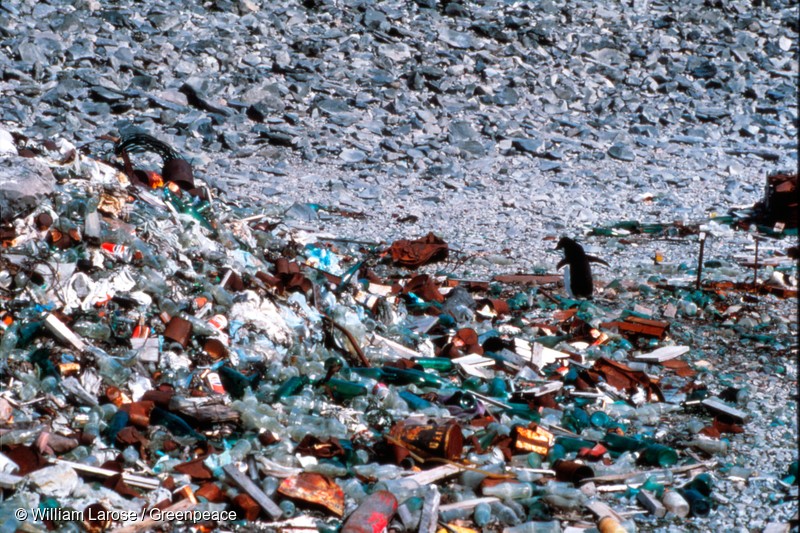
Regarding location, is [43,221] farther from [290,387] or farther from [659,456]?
[659,456]

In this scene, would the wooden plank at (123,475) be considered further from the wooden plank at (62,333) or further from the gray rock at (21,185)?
the gray rock at (21,185)

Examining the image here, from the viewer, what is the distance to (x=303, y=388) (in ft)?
14.9

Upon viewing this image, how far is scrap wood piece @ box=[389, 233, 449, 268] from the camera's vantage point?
25.5 feet

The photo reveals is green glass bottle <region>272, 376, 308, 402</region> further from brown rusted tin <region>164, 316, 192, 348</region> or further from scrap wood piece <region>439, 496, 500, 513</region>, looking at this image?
scrap wood piece <region>439, 496, 500, 513</region>

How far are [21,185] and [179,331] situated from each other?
4.55ft

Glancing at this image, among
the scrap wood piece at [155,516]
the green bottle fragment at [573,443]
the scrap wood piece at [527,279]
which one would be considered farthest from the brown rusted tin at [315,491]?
the scrap wood piece at [527,279]

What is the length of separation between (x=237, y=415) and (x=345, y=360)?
1.16m

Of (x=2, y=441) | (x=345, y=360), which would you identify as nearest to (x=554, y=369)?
(x=345, y=360)

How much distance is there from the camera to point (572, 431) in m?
4.56

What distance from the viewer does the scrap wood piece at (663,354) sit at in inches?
223

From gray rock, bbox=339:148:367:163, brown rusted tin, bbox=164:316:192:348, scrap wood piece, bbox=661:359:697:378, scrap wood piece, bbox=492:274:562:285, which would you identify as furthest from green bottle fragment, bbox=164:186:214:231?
gray rock, bbox=339:148:367:163

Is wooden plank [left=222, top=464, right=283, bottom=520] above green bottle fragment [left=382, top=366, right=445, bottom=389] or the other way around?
above

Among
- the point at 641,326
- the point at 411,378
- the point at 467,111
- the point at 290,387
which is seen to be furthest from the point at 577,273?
the point at 467,111

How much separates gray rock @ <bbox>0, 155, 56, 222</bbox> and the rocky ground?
3.77 m
